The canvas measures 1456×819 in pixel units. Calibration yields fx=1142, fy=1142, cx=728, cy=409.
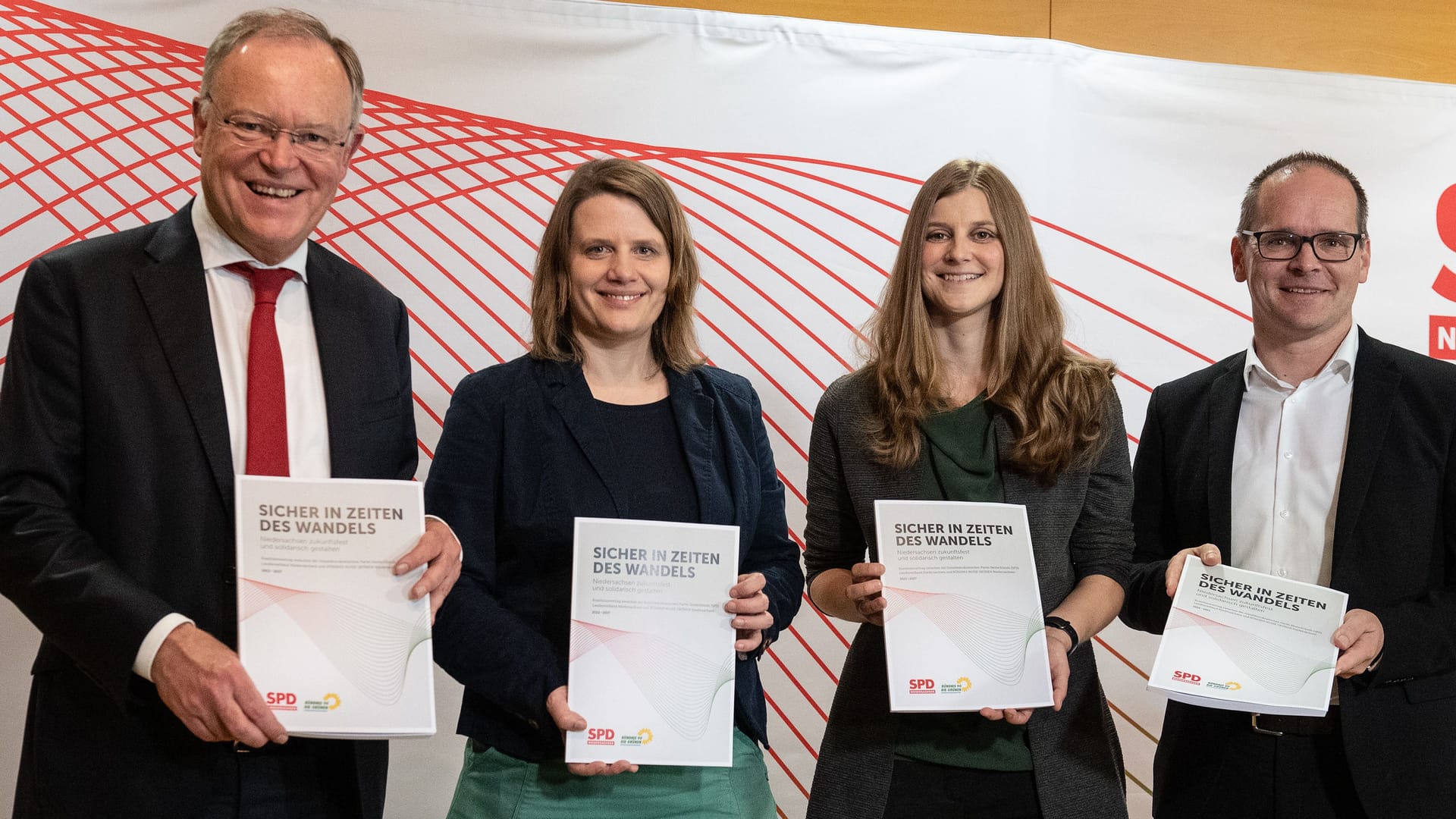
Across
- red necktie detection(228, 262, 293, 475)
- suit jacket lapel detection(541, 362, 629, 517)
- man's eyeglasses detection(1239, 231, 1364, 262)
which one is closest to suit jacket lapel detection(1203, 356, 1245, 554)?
man's eyeglasses detection(1239, 231, 1364, 262)

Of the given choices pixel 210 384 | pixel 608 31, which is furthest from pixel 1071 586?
pixel 608 31

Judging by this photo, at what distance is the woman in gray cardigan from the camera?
2053 millimetres

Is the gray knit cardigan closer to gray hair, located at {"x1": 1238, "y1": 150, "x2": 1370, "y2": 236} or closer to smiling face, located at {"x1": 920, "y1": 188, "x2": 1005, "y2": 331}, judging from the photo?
smiling face, located at {"x1": 920, "y1": 188, "x2": 1005, "y2": 331}

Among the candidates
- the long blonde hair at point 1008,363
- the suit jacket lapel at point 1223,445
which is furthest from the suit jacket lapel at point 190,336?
the suit jacket lapel at point 1223,445

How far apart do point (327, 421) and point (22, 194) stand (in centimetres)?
198

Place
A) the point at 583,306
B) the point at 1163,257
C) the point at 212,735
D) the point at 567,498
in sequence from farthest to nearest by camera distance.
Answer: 1. the point at 1163,257
2. the point at 583,306
3. the point at 567,498
4. the point at 212,735

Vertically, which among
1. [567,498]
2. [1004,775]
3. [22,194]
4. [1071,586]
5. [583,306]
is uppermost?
[22,194]

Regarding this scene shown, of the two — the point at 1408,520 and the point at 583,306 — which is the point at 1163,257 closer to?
the point at 1408,520

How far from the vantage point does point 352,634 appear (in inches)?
67.3

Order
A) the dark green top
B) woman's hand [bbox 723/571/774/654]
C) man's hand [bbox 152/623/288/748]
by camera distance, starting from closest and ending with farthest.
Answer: man's hand [bbox 152/623/288/748]
woman's hand [bbox 723/571/774/654]
the dark green top

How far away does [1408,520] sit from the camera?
2.28m

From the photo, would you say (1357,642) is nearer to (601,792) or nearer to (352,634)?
(601,792)

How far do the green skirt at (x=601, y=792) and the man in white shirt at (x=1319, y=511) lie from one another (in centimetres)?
91

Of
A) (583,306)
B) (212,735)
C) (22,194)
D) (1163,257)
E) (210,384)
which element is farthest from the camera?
(1163,257)
